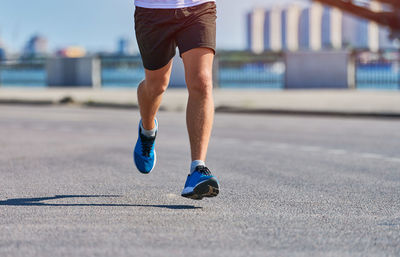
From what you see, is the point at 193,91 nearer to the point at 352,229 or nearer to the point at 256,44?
the point at 352,229

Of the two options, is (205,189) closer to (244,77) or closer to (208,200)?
(208,200)

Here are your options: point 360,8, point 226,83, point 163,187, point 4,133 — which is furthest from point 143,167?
point 360,8

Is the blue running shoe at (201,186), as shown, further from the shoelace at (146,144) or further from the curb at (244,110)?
the curb at (244,110)

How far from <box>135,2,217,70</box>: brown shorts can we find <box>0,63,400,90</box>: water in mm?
21756

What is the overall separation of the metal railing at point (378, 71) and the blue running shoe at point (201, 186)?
2207 centimetres

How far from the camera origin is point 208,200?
500 centimetres

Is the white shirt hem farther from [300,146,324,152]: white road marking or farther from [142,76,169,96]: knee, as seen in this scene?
[300,146,324,152]: white road marking

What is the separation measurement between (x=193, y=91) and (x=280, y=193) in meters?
1.01

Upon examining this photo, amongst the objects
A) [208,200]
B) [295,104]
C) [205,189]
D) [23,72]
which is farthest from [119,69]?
[205,189]

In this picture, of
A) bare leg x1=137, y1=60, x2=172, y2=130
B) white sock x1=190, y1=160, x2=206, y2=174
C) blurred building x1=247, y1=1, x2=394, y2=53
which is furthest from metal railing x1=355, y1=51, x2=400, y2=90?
blurred building x1=247, y1=1, x2=394, y2=53

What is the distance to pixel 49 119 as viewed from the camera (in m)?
14.6

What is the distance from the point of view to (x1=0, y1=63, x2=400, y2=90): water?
26.6m

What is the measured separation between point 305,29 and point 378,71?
112183 mm

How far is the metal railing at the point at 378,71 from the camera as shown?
85.6 feet
